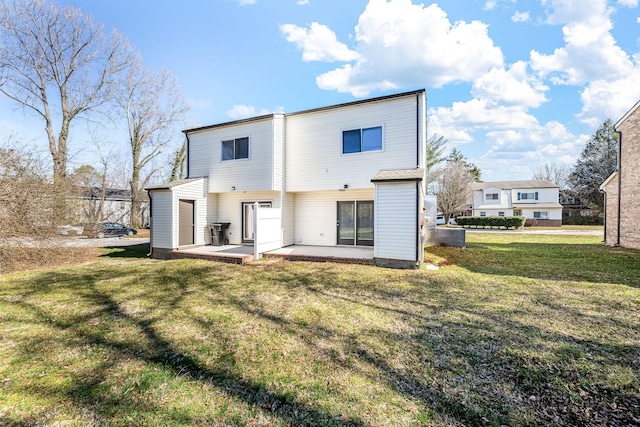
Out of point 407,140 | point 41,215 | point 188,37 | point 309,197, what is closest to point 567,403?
point 407,140

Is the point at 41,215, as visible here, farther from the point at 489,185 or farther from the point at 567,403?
the point at 489,185

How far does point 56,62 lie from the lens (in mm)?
18750

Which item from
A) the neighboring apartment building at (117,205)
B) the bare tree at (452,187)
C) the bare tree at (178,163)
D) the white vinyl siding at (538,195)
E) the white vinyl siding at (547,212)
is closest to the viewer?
the neighboring apartment building at (117,205)

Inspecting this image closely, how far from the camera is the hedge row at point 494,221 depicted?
90.0ft

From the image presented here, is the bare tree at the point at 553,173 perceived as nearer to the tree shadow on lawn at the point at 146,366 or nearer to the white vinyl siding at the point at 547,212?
the white vinyl siding at the point at 547,212

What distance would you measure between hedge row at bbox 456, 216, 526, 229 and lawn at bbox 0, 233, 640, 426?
80.7ft

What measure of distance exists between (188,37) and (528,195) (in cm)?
4148

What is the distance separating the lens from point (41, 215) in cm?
901

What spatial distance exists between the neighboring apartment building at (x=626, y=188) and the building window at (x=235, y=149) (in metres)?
16.3

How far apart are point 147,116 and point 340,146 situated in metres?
22.6

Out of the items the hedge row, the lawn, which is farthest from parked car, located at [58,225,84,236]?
the hedge row

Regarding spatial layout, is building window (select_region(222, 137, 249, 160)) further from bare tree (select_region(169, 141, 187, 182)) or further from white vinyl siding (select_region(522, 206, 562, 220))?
white vinyl siding (select_region(522, 206, 562, 220))

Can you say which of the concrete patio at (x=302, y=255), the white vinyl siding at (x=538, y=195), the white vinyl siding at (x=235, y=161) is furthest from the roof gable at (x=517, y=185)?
the white vinyl siding at (x=235, y=161)

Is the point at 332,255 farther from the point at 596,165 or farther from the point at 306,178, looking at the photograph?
the point at 596,165
